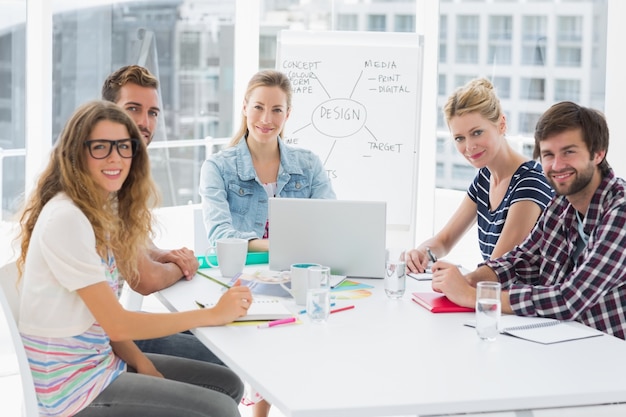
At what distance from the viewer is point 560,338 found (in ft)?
5.99

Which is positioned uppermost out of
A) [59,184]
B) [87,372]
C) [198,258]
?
[59,184]

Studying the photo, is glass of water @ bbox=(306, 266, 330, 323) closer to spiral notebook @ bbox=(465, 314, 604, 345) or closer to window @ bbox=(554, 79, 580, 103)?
spiral notebook @ bbox=(465, 314, 604, 345)

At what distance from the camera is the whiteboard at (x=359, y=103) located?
4.37 metres

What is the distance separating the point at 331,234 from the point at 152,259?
536mm

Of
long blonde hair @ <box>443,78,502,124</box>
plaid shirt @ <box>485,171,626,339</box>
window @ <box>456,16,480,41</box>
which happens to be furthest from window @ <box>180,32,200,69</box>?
plaid shirt @ <box>485,171,626,339</box>

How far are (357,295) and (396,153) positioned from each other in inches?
89.8

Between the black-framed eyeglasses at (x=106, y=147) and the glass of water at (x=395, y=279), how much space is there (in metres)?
0.74

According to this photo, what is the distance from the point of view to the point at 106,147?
77.0 inches

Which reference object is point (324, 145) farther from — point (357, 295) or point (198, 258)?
point (357, 295)

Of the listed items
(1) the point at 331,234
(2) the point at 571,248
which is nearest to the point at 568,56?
(2) the point at 571,248

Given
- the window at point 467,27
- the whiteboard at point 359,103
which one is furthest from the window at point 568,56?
the whiteboard at point 359,103

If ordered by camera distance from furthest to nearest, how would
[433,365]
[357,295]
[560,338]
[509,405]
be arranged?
1. [357,295]
2. [560,338]
3. [433,365]
4. [509,405]

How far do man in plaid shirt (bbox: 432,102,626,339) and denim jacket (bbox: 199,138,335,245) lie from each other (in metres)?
0.97

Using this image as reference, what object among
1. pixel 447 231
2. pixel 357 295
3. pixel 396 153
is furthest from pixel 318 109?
pixel 357 295
